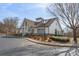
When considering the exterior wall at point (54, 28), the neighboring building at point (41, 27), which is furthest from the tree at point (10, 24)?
the exterior wall at point (54, 28)

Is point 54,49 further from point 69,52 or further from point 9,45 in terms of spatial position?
point 9,45

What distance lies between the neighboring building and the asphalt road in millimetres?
147

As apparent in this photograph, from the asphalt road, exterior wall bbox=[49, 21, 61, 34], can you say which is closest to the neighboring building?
exterior wall bbox=[49, 21, 61, 34]

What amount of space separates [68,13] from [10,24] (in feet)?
2.29

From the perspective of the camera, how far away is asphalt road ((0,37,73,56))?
289cm

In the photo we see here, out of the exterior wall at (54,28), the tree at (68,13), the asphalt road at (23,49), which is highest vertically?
the tree at (68,13)

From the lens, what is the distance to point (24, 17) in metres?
2.90

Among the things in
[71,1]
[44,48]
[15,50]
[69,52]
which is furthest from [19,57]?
[71,1]

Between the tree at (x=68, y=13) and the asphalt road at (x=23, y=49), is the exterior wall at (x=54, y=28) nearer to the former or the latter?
the tree at (x=68, y=13)

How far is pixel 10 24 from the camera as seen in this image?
2.92 m

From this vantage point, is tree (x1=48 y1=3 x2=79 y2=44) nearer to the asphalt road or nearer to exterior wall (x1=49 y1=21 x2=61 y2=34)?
exterior wall (x1=49 y1=21 x2=61 y2=34)

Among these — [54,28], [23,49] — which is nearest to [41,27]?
[54,28]

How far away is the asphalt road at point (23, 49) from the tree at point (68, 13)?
28 cm

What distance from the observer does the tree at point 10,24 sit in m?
2.89
